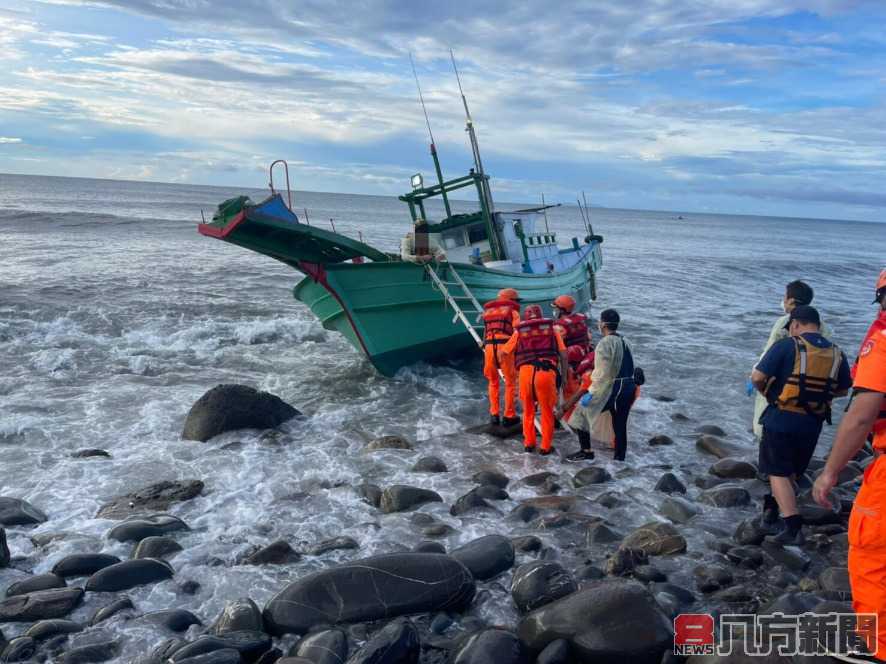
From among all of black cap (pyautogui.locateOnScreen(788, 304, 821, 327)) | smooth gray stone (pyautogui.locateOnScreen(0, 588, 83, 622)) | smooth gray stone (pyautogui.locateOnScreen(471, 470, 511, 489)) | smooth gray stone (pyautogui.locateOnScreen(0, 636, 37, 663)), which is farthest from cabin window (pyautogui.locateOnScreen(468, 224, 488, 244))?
smooth gray stone (pyautogui.locateOnScreen(0, 636, 37, 663))

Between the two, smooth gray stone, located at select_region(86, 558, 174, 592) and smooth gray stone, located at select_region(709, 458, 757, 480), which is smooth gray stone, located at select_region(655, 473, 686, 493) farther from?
smooth gray stone, located at select_region(86, 558, 174, 592)

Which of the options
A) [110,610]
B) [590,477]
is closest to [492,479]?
[590,477]

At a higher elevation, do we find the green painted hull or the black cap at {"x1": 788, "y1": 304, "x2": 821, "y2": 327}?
the black cap at {"x1": 788, "y1": 304, "x2": 821, "y2": 327}

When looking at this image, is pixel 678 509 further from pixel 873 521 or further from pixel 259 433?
pixel 259 433

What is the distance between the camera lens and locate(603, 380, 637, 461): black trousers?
296 inches

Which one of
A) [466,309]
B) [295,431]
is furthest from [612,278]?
[295,431]

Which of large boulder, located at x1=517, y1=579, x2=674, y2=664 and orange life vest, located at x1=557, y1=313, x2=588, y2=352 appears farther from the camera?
orange life vest, located at x1=557, y1=313, x2=588, y2=352

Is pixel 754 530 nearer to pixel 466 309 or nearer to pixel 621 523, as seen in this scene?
pixel 621 523

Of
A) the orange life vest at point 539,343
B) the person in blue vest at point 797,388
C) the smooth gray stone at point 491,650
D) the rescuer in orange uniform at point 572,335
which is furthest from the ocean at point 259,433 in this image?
the orange life vest at point 539,343

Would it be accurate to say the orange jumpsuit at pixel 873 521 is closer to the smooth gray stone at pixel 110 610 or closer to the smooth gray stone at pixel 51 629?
the smooth gray stone at pixel 110 610

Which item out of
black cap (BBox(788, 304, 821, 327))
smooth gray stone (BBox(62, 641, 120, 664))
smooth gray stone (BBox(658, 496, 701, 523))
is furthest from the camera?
smooth gray stone (BBox(658, 496, 701, 523))

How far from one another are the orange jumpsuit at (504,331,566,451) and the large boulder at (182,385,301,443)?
381 centimetres

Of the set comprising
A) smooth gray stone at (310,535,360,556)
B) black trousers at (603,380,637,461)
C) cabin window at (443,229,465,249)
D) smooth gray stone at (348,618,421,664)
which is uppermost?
cabin window at (443,229,465,249)
